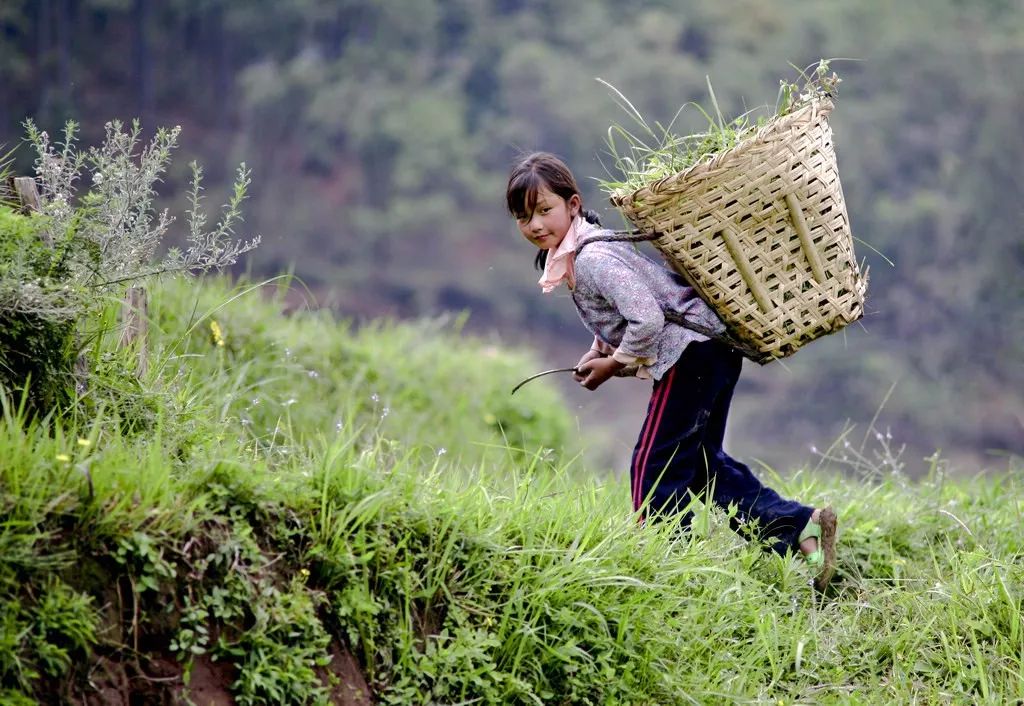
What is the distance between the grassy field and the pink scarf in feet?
1.85

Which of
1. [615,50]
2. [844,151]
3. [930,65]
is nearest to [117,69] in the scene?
[615,50]

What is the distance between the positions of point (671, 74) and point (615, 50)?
5.20ft

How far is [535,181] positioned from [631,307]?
47 centimetres

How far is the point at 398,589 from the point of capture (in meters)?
2.65

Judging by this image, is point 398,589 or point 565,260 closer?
point 398,589

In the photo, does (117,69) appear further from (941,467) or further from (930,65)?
(941,467)

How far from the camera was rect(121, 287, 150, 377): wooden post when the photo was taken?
310cm

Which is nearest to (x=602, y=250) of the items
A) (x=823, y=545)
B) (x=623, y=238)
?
(x=623, y=238)

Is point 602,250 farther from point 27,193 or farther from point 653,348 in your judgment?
point 27,193

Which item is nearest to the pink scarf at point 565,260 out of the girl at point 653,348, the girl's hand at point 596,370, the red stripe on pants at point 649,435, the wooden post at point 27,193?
the girl at point 653,348

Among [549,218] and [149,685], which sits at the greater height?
[549,218]

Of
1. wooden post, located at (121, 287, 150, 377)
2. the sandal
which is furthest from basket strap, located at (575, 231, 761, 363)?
wooden post, located at (121, 287, 150, 377)

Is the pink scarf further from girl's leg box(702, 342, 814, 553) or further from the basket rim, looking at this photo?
girl's leg box(702, 342, 814, 553)

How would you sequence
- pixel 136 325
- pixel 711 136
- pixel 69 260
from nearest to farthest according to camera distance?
pixel 69 260 < pixel 711 136 < pixel 136 325
